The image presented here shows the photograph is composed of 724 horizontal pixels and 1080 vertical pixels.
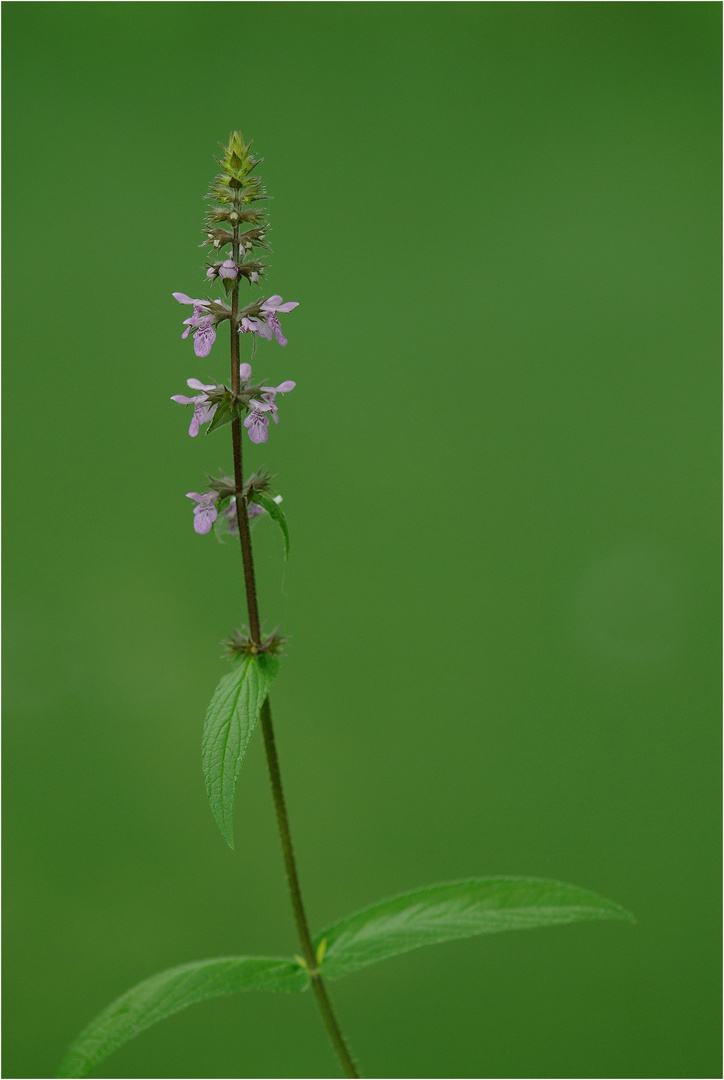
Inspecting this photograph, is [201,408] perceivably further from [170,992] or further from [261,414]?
[170,992]

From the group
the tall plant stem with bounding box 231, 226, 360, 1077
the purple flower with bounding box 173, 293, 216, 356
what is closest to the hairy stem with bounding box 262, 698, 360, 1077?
the tall plant stem with bounding box 231, 226, 360, 1077

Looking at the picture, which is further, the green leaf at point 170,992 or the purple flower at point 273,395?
the green leaf at point 170,992

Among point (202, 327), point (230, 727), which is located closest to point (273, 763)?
point (230, 727)

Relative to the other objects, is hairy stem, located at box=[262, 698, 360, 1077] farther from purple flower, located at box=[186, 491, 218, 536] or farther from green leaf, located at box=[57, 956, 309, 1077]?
purple flower, located at box=[186, 491, 218, 536]

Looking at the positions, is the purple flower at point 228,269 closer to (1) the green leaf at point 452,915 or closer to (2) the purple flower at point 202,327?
(2) the purple flower at point 202,327

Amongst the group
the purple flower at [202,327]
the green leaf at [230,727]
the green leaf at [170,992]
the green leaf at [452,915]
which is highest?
the purple flower at [202,327]

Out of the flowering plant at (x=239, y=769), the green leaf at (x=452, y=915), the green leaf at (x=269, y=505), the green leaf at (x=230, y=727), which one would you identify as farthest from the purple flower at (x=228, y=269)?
the green leaf at (x=452, y=915)
